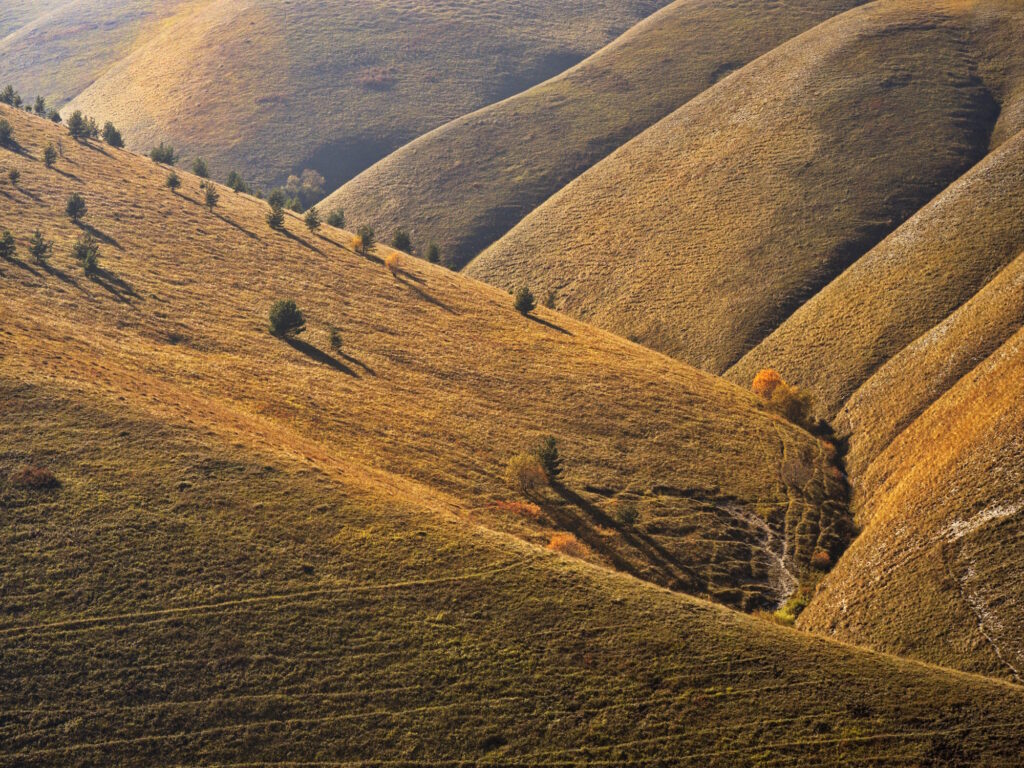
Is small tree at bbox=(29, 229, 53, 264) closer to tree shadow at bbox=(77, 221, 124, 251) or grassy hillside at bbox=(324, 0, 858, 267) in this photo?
tree shadow at bbox=(77, 221, 124, 251)

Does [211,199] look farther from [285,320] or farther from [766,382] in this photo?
[766,382]

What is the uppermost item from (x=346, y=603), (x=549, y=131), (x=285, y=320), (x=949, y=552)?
(x=549, y=131)

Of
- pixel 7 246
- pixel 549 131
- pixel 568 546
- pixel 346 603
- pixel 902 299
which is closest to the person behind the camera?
pixel 346 603

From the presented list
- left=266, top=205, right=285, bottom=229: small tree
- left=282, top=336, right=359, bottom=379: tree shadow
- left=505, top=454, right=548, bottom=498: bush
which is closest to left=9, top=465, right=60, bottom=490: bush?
left=282, top=336, right=359, bottom=379: tree shadow

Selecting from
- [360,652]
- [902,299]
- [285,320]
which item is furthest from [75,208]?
[902,299]

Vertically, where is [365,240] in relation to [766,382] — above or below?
above

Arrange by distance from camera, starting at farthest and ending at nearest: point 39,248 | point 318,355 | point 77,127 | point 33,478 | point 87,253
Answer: point 77,127
point 87,253
point 39,248
point 318,355
point 33,478
